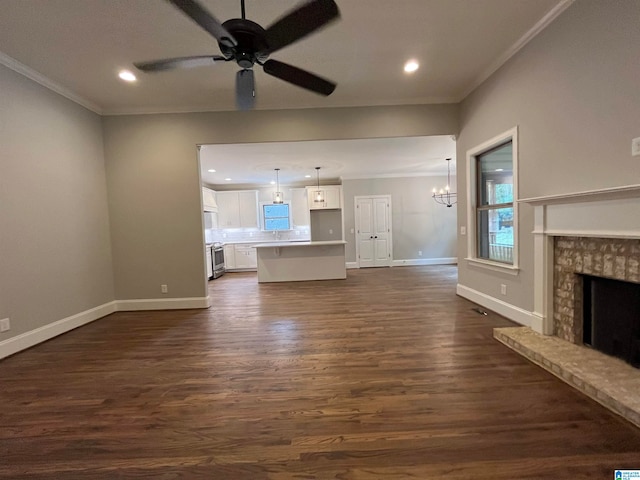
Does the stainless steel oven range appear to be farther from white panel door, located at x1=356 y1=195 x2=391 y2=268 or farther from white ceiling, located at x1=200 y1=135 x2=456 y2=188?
white panel door, located at x1=356 y1=195 x2=391 y2=268

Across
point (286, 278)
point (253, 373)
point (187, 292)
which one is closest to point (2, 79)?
point (187, 292)

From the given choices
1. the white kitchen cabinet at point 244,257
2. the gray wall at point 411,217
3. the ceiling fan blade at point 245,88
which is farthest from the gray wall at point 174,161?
the white kitchen cabinet at point 244,257

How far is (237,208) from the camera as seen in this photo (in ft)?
28.8

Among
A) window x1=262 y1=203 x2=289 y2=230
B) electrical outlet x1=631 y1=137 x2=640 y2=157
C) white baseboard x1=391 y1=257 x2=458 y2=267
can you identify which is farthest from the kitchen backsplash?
electrical outlet x1=631 y1=137 x2=640 y2=157

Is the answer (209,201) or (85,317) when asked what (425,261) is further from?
(85,317)

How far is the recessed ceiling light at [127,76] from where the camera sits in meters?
3.10

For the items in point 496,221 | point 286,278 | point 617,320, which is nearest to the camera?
point 617,320

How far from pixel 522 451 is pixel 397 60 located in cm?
351

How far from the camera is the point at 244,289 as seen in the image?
5.70 metres

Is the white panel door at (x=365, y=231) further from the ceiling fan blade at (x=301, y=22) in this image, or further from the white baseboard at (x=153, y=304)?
the ceiling fan blade at (x=301, y=22)

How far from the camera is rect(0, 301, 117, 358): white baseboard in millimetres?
2746

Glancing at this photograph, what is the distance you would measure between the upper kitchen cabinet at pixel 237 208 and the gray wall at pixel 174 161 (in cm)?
465

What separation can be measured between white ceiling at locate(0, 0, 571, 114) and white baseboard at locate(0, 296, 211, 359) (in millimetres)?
2827

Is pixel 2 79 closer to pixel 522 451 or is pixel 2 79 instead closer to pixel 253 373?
pixel 253 373
